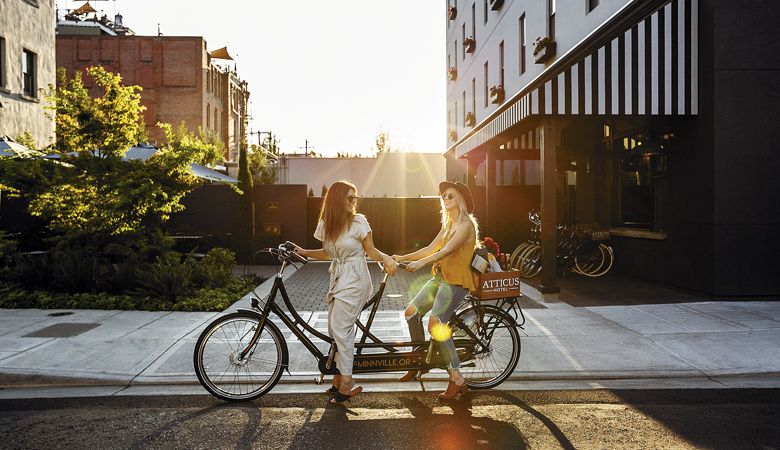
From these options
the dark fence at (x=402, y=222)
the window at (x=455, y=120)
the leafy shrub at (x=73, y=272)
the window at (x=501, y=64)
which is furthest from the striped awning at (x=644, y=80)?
the window at (x=455, y=120)

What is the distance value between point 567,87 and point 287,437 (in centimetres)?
839

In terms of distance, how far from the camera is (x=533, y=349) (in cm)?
753

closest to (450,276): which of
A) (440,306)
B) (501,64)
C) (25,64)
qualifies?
(440,306)

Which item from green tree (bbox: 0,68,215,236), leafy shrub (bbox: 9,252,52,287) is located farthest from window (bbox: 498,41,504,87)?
leafy shrub (bbox: 9,252,52,287)

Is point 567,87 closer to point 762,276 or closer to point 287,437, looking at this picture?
point 762,276

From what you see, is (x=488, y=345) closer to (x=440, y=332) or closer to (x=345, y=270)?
(x=440, y=332)

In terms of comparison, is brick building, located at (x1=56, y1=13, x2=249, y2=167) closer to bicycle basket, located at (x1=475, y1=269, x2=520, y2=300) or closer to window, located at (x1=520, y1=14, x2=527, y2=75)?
window, located at (x1=520, y1=14, x2=527, y2=75)

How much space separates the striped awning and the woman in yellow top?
18.6 ft

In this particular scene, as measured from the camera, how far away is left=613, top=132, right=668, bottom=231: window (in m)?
12.8

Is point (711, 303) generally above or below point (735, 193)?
below

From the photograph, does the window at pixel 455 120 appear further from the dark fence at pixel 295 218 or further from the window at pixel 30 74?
the window at pixel 30 74

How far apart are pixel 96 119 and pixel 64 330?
16.6 feet

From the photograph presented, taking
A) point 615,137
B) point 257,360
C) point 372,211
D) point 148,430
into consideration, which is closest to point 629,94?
point 615,137

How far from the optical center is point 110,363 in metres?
6.92
